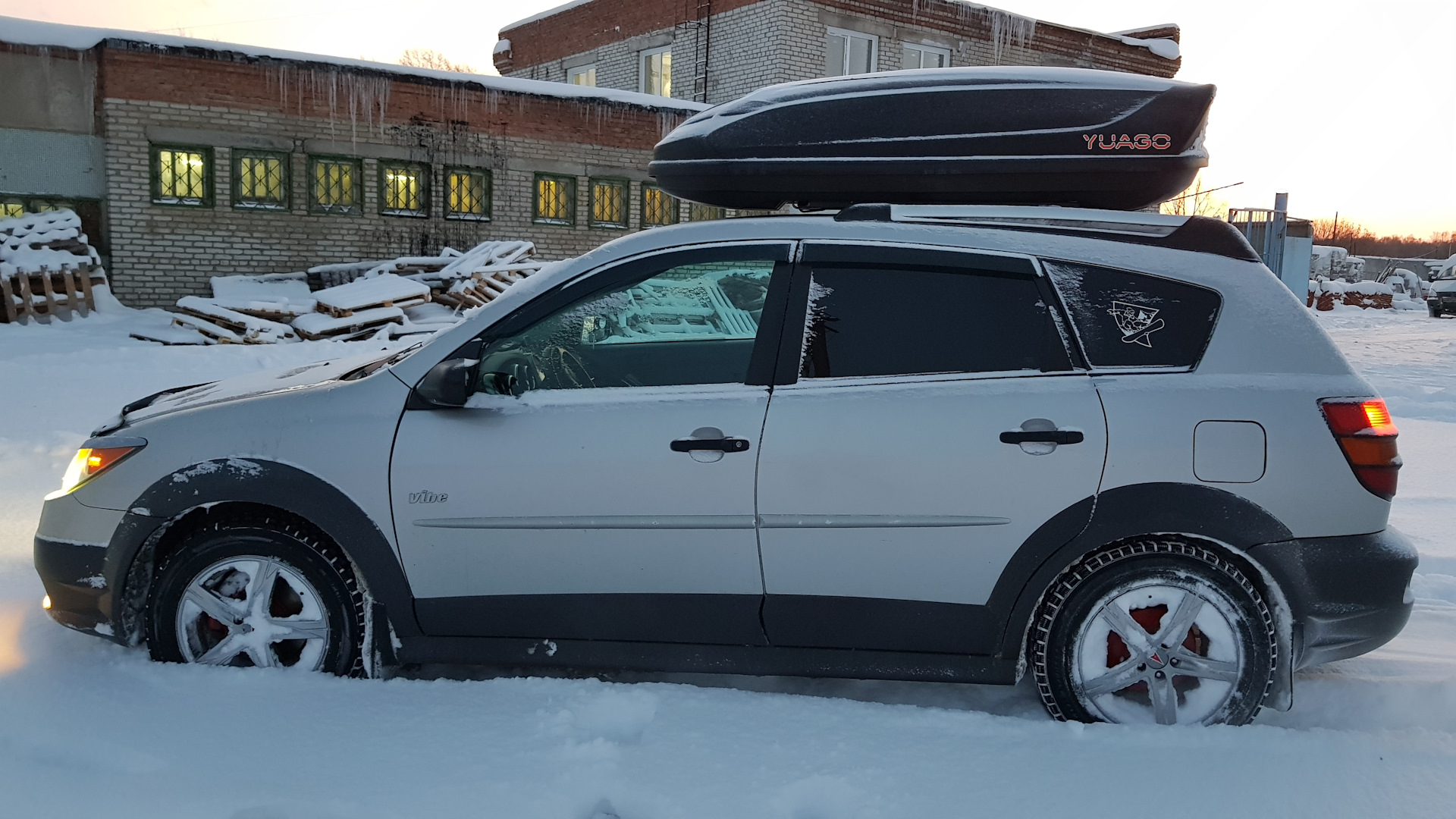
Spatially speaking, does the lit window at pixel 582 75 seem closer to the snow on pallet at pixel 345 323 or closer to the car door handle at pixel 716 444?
the snow on pallet at pixel 345 323

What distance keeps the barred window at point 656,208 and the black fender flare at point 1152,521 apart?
19908mm

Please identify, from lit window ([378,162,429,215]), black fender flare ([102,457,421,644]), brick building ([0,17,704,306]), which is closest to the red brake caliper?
black fender flare ([102,457,421,644])

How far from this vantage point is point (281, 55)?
17.6m

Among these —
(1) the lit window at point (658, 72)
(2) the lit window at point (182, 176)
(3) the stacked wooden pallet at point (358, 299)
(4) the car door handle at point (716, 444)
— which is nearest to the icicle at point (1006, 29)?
(1) the lit window at point (658, 72)

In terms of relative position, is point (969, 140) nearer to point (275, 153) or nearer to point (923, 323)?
point (923, 323)

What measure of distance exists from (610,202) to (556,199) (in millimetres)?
1298

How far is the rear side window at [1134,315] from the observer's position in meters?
3.09

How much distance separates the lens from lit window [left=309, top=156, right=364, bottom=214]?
1827cm

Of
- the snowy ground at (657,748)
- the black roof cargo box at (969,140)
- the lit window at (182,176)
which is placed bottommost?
the snowy ground at (657,748)

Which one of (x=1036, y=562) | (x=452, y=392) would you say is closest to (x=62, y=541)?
(x=452, y=392)

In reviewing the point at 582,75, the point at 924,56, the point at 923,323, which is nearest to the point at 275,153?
the point at 582,75

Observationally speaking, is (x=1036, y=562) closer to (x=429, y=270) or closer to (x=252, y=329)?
(x=252, y=329)

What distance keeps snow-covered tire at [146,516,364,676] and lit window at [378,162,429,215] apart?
16.9 m

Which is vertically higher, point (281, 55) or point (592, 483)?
point (281, 55)
